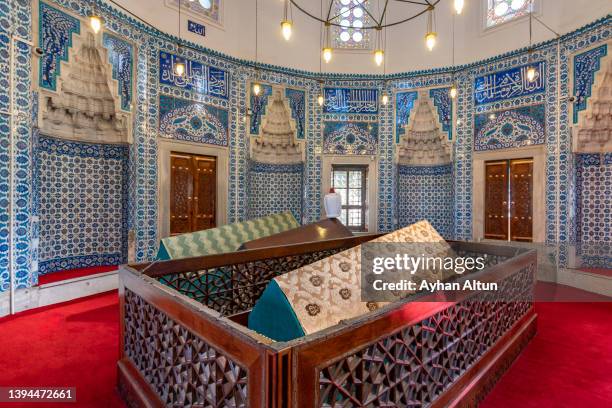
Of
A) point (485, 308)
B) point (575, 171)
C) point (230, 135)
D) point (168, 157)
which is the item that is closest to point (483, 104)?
point (575, 171)

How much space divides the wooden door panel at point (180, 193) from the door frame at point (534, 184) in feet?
20.5

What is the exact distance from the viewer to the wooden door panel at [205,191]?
23.4 ft

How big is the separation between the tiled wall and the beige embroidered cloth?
4524mm

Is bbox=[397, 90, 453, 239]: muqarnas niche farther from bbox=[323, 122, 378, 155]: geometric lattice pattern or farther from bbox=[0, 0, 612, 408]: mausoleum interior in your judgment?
bbox=[323, 122, 378, 155]: geometric lattice pattern

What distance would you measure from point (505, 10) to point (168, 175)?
7.90 meters

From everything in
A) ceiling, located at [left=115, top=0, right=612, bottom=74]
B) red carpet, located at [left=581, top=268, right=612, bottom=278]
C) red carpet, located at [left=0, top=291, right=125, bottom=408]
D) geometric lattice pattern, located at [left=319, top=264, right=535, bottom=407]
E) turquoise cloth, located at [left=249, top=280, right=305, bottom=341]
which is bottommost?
red carpet, located at [left=0, top=291, right=125, bottom=408]

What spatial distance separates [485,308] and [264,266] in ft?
6.93

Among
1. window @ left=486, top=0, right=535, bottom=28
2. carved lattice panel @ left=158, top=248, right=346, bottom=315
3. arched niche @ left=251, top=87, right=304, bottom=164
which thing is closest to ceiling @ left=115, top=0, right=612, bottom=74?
window @ left=486, top=0, right=535, bottom=28

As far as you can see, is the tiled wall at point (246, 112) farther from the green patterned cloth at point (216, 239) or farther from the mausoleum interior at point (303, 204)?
the green patterned cloth at point (216, 239)

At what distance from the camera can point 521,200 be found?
22.8 feet

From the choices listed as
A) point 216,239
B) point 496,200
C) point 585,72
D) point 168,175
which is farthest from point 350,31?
point 216,239

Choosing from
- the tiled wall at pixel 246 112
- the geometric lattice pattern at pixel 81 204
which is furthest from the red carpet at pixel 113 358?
the geometric lattice pattern at pixel 81 204

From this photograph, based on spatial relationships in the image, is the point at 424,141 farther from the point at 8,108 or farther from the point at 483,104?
the point at 8,108

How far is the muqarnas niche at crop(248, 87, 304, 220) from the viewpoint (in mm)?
8227
